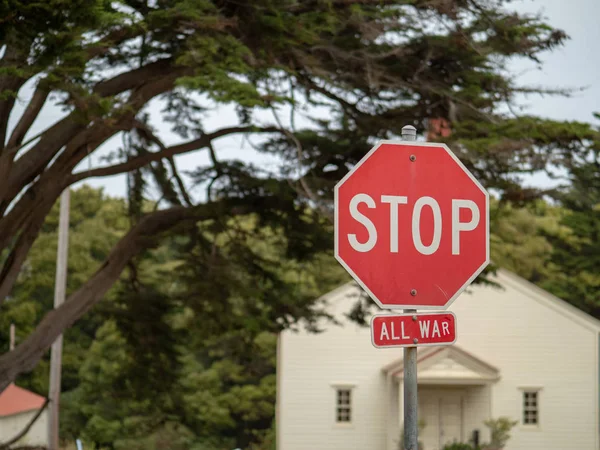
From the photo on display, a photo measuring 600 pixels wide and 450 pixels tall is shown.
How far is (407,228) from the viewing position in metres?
4.80

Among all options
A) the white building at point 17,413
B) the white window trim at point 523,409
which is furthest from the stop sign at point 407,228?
the white building at point 17,413

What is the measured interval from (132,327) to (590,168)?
1094cm

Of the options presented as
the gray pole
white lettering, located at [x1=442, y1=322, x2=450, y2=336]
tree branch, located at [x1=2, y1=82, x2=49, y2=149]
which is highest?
tree branch, located at [x1=2, y1=82, x2=49, y2=149]

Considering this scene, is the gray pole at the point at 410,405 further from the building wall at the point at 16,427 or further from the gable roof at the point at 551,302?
the building wall at the point at 16,427

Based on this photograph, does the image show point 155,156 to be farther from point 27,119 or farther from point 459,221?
point 459,221

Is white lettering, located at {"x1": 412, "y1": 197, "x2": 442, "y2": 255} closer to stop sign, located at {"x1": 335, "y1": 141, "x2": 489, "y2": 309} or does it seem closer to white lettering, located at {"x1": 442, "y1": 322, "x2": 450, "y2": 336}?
stop sign, located at {"x1": 335, "y1": 141, "x2": 489, "y2": 309}

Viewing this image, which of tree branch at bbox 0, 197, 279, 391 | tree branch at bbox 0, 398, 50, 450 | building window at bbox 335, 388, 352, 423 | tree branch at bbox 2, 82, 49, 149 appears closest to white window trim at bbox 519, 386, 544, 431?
building window at bbox 335, 388, 352, 423

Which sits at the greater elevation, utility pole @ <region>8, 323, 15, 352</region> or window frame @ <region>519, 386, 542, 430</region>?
utility pole @ <region>8, 323, 15, 352</region>

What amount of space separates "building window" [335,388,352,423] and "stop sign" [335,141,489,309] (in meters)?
30.5

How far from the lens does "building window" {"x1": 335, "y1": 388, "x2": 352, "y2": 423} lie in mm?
34906

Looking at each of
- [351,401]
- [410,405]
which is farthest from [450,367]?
[410,405]

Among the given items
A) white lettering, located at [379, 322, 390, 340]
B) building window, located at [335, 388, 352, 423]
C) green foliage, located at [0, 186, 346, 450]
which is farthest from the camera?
building window, located at [335, 388, 352, 423]

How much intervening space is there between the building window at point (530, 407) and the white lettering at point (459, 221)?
31268 mm

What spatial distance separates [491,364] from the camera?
34.8 m
